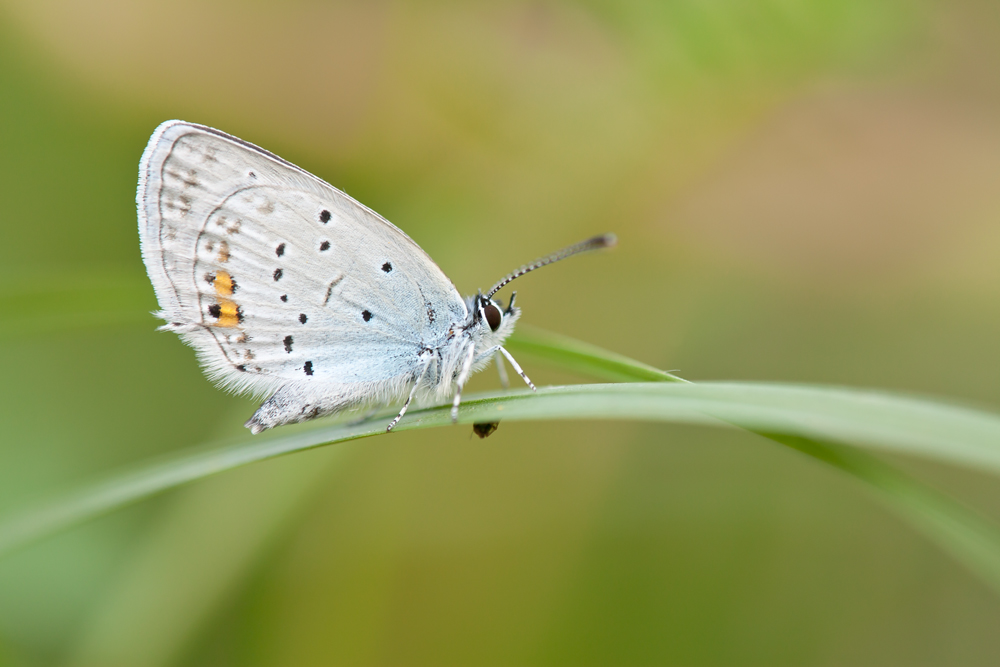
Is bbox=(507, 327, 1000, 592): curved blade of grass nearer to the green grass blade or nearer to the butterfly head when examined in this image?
the green grass blade

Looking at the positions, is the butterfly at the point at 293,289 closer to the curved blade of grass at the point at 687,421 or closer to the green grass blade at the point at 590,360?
the green grass blade at the point at 590,360

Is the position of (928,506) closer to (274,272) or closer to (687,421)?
(687,421)

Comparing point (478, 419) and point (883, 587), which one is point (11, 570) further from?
point (883, 587)

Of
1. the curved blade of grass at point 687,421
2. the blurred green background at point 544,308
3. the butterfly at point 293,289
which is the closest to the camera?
the curved blade of grass at point 687,421

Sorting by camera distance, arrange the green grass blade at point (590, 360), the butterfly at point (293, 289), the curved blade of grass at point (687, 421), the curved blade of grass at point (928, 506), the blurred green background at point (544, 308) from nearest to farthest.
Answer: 1. the curved blade of grass at point (687, 421)
2. the curved blade of grass at point (928, 506)
3. the green grass blade at point (590, 360)
4. the butterfly at point (293, 289)
5. the blurred green background at point (544, 308)

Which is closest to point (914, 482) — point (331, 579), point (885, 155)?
point (331, 579)

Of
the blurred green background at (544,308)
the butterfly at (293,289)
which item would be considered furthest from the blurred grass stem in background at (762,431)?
the blurred green background at (544,308)

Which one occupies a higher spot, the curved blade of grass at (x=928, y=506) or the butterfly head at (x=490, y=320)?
the butterfly head at (x=490, y=320)
